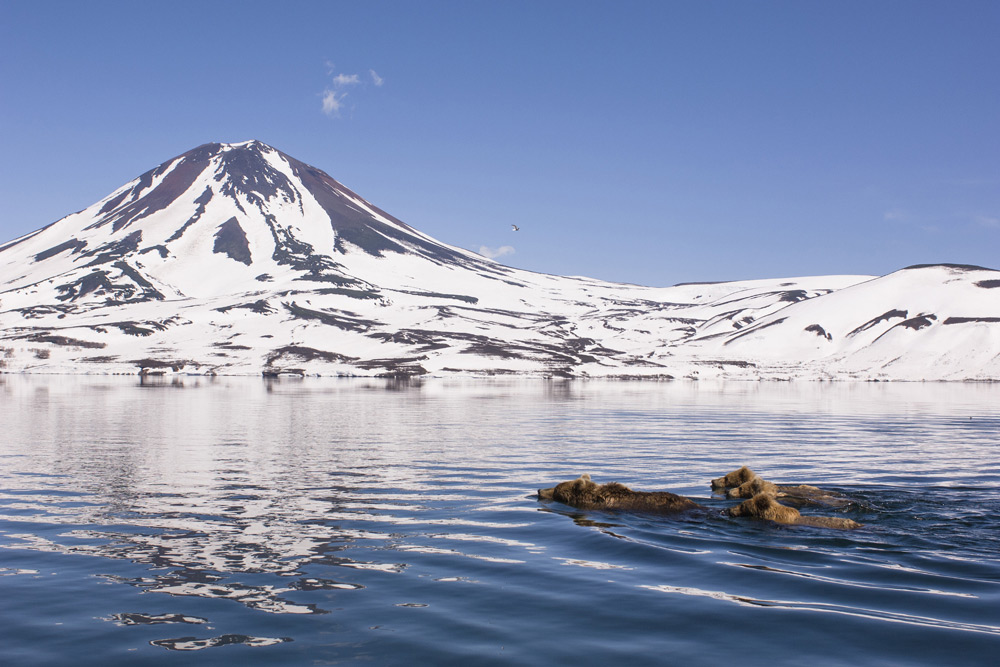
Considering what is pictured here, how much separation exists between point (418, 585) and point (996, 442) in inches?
1450

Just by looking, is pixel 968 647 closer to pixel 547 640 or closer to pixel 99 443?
pixel 547 640

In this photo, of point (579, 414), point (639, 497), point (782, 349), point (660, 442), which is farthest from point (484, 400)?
point (782, 349)

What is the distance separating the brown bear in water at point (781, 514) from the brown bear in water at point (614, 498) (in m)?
1.67

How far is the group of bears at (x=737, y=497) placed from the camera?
19469 mm

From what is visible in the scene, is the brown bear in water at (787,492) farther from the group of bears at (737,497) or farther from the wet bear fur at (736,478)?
the wet bear fur at (736,478)

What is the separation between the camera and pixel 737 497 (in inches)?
882

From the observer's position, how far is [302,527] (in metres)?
19.2

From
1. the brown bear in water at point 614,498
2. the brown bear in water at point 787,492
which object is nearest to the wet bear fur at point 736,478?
the brown bear in water at point 787,492

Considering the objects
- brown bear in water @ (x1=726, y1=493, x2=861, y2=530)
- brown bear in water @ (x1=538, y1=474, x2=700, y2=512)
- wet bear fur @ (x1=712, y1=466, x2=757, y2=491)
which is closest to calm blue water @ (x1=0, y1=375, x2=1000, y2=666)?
brown bear in water @ (x1=726, y1=493, x2=861, y2=530)

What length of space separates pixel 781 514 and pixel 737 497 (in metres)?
2.93

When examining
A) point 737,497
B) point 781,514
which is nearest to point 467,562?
point 781,514

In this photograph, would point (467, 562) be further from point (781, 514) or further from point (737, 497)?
point (737, 497)

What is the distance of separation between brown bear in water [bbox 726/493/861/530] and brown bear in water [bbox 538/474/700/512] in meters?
1.67

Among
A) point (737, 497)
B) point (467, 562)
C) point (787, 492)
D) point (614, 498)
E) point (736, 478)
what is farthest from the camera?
point (736, 478)
